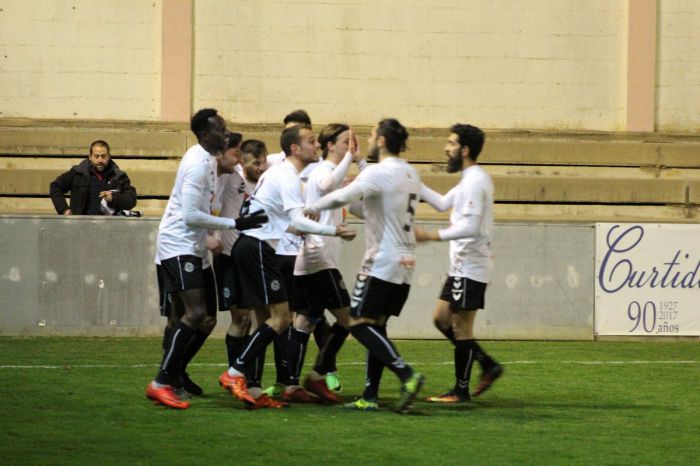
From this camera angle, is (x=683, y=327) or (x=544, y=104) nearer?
(x=683, y=327)

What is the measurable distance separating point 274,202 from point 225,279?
0.81m

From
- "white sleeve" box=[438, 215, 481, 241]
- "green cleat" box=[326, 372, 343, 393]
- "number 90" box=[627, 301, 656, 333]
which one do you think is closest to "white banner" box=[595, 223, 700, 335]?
"number 90" box=[627, 301, 656, 333]

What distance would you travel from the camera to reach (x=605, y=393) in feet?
32.9

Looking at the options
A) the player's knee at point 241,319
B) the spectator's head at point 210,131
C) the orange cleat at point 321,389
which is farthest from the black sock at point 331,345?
the spectator's head at point 210,131

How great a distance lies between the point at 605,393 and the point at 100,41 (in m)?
11.7

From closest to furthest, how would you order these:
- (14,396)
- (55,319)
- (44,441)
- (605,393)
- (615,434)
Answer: (44,441) < (615,434) < (14,396) < (605,393) < (55,319)

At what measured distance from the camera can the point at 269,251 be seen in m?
8.91

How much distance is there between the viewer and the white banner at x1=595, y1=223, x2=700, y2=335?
14680mm

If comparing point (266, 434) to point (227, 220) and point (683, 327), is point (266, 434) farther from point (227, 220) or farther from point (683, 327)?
point (683, 327)

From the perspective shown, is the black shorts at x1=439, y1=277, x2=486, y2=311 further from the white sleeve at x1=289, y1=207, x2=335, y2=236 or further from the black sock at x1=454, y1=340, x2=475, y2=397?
the white sleeve at x1=289, y1=207, x2=335, y2=236

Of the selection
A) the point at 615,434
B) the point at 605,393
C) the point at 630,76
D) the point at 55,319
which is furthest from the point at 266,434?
the point at 630,76

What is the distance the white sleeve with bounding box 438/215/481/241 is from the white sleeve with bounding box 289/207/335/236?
2.58 ft

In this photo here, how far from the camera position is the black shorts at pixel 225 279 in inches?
368

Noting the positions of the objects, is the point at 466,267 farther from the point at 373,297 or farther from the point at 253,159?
the point at 253,159
